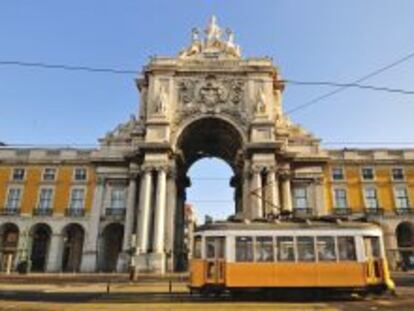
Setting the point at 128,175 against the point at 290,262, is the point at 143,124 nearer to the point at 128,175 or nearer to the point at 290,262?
the point at 128,175

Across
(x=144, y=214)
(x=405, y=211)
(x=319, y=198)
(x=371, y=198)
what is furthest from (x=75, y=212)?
(x=405, y=211)

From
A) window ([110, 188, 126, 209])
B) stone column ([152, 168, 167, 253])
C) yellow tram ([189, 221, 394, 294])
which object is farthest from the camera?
window ([110, 188, 126, 209])

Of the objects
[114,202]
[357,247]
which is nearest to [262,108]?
[114,202]

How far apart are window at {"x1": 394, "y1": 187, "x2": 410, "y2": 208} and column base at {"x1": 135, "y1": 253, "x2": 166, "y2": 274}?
88.7 feet

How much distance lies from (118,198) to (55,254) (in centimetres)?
916

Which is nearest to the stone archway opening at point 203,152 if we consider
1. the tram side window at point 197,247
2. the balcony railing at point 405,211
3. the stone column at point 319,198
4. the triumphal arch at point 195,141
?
the triumphal arch at point 195,141

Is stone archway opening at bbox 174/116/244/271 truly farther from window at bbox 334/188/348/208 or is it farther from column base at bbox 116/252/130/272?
window at bbox 334/188/348/208

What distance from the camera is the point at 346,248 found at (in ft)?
61.3

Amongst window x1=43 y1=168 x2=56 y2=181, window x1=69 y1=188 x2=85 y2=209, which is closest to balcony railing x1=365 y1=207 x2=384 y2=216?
window x1=69 y1=188 x2=85 y2=209

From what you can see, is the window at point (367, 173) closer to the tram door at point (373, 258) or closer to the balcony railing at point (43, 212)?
the tram door at point (373, 258)

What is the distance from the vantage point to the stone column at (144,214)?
40094mm

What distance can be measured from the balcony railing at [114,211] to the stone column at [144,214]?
4.88 meters

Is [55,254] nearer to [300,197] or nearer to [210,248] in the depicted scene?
[300,197]

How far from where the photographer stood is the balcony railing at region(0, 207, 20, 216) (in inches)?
1897
